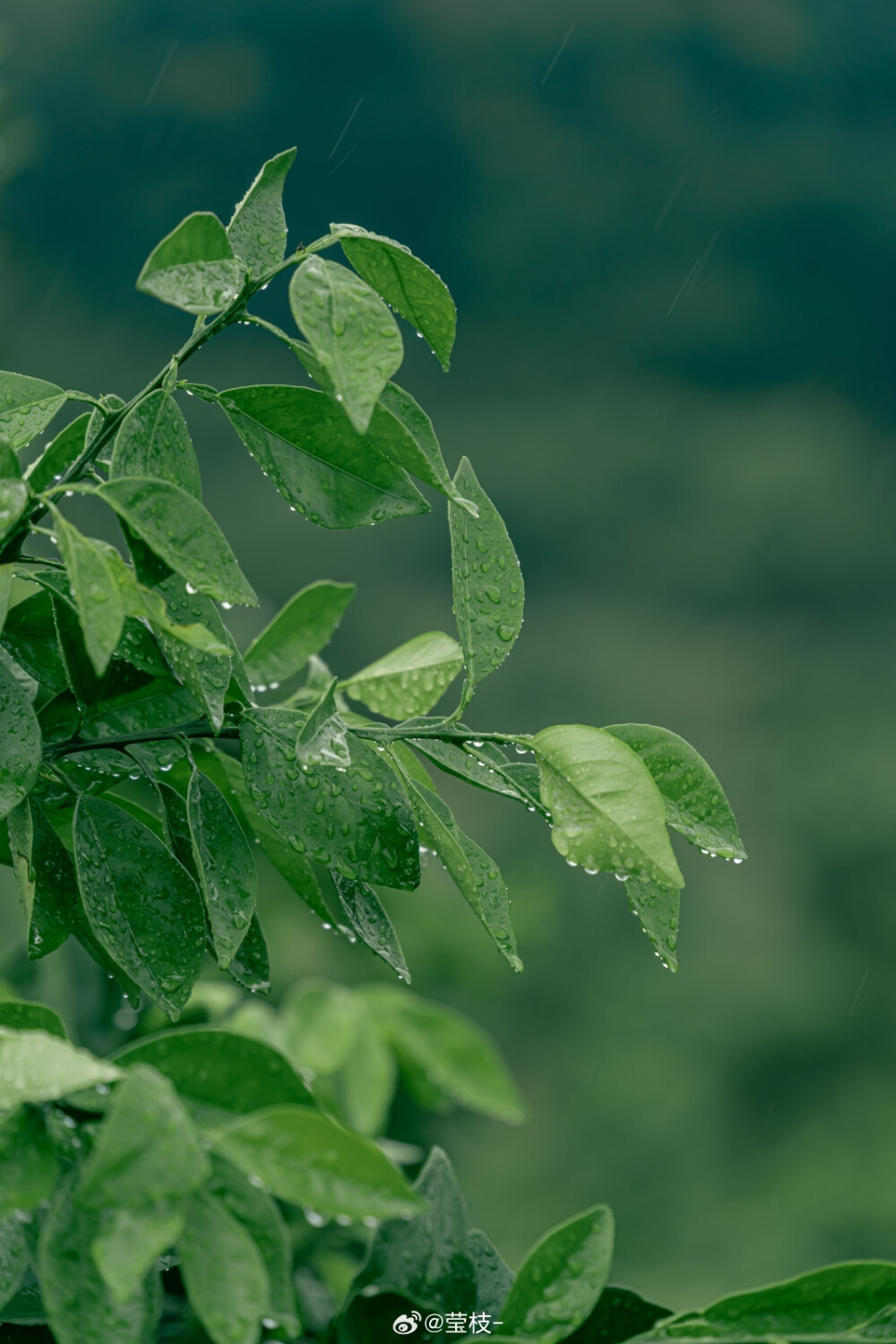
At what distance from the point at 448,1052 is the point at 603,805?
0.43 meters

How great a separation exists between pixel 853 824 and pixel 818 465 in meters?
1.95

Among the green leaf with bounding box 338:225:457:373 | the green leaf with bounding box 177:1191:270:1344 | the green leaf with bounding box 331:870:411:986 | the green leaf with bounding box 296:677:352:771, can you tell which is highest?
the green leaf with bounding box 338:225:457:373

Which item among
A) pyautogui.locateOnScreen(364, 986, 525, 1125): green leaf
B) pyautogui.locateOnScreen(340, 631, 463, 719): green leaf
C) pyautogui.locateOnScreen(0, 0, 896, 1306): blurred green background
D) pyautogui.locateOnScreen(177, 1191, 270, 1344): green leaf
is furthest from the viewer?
pyautogui.locateOnScreen(0, 0, 896, 1306): blurred green background

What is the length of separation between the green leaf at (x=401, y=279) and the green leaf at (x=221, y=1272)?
0.16m

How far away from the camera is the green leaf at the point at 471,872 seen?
22 centimetres

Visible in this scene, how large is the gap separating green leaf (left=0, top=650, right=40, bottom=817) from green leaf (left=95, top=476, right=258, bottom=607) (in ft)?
0.15

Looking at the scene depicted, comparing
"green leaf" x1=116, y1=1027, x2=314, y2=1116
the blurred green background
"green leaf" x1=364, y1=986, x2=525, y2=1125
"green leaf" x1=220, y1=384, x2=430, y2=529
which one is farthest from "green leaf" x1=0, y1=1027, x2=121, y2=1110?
the blurred green background

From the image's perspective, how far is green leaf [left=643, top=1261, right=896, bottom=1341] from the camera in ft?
0.60

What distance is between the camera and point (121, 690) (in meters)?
0.24

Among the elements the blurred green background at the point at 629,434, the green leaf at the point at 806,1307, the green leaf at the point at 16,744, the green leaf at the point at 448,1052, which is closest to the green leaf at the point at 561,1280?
the green leaf at the point at 806,1307

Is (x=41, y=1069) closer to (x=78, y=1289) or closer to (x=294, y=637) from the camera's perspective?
(x=78, y=1289)

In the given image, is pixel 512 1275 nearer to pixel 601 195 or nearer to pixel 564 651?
pixel 564 651

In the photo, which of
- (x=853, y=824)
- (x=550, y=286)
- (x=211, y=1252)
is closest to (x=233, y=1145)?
(x=211, y=1252)

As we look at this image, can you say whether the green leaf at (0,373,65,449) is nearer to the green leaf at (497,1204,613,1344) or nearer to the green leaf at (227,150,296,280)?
the green leaf at (227,150,296,280)
